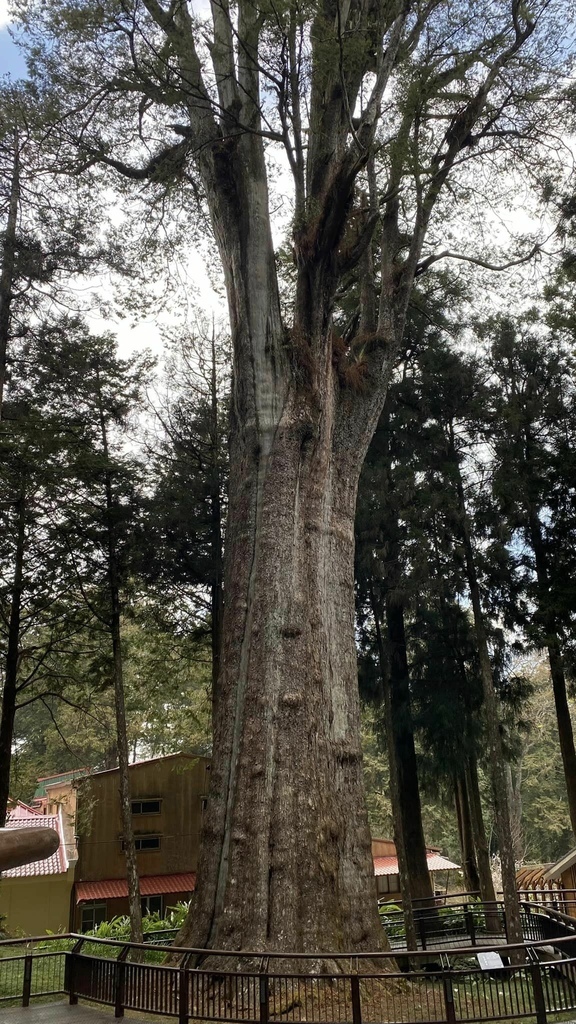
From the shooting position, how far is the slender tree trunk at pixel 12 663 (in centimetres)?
1240

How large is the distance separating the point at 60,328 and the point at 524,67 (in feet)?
28.9

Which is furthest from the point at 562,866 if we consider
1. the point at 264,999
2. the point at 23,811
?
the point at 23,811

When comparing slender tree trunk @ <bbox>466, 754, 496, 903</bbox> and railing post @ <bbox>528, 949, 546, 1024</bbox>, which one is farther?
slender tree trunk @ <bbox>466, 754, 496, 903</bbox>

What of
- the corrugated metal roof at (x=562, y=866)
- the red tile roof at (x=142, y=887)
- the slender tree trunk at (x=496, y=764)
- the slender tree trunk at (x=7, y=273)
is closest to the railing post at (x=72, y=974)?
the slender tree trunk at (x=496, y=764)

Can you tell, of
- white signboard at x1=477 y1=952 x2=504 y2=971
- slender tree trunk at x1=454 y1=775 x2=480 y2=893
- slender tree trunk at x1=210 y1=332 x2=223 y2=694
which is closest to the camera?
white signboard at x1=477 y1=952 x2=504 y2=971

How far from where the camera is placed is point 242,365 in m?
8.48

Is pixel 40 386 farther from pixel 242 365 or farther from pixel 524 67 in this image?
pixel 524 67

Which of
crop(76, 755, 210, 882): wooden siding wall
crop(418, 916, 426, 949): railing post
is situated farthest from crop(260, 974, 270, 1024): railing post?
crop(76, 755, 210, 882): wooden siding wall

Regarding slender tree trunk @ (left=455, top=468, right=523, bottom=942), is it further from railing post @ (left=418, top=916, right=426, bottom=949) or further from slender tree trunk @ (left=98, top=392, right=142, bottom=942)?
slender tree trunk @ (left=98, top=392, right=142, bottom=942)

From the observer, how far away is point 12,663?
1285 cm

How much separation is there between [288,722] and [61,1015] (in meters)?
3.02

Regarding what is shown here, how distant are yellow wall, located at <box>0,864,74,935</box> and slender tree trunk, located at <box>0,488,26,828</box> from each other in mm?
8271

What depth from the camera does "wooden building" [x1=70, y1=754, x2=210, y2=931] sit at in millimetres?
19781

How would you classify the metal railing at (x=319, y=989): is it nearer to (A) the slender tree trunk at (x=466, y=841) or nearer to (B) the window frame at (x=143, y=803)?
(A) the slender tree trunk at (x=466, y=841)
